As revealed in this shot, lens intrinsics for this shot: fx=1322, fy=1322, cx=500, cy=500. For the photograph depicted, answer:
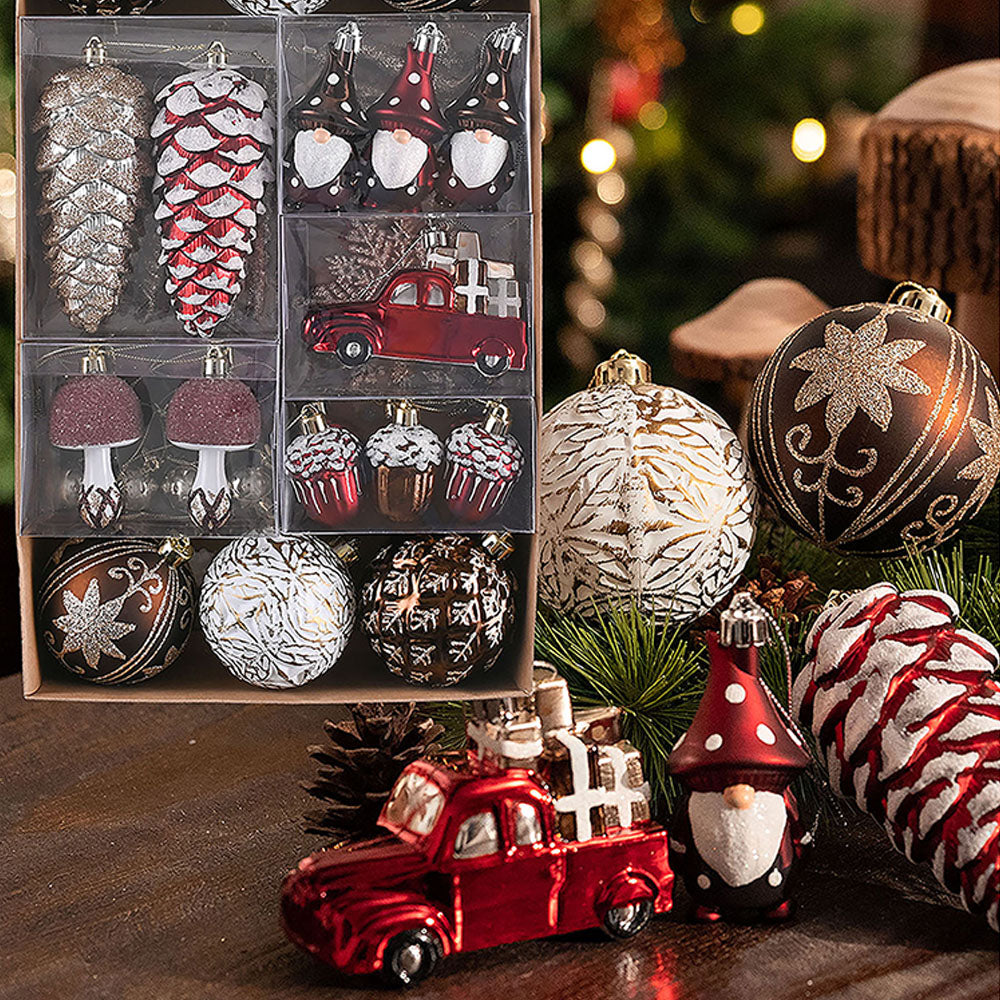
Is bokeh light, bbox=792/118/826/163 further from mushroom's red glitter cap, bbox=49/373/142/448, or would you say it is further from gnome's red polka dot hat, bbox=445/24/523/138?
mushroom's red glitter cap, bbox=49/373/142/448

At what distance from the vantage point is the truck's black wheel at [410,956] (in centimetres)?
65

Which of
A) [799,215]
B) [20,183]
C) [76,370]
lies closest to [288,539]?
[76,370]

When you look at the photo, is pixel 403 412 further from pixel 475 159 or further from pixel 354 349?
pixel 475 159

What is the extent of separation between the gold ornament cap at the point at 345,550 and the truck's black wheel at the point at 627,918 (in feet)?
0.94

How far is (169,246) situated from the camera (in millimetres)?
799

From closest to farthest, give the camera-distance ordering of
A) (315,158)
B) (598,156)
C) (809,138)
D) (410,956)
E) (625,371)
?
1. (410,956)
2. (315,158)
3. (625,371)
4. (598,156)
5. (809,138)

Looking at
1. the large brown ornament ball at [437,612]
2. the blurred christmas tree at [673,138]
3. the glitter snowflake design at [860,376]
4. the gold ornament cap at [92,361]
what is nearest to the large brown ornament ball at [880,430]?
the glitter snowflake design at [860,376]

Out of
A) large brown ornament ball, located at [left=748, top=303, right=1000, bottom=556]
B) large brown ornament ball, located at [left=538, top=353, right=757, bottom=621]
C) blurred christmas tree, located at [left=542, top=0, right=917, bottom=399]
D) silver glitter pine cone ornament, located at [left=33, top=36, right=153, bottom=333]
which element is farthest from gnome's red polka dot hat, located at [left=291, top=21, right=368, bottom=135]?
blurred christmas tree, located at [left=542, top=0, right=917, bottom=399]

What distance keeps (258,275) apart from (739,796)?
421 mm

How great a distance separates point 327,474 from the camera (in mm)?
797

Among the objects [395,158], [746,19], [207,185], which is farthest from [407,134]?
[746,19]

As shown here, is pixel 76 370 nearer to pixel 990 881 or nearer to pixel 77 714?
pixel 77 714

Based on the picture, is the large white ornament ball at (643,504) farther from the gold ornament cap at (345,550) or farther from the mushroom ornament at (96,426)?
the mushroom ornament at (96,426)

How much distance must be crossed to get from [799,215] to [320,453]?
5.19 feet
